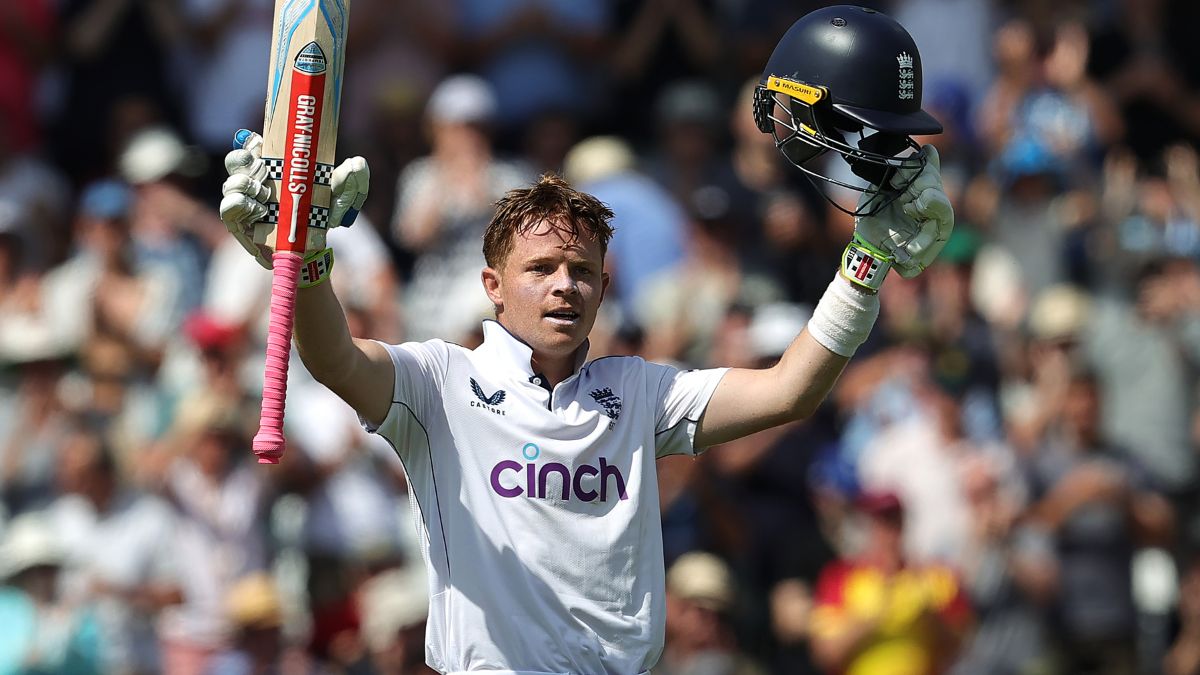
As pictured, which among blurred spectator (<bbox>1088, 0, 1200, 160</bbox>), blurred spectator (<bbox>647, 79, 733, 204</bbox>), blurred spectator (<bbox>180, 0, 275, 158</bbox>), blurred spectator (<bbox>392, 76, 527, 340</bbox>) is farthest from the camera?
blurred spectator (<bbox>1088, 0, 1200, 160</bbox>)

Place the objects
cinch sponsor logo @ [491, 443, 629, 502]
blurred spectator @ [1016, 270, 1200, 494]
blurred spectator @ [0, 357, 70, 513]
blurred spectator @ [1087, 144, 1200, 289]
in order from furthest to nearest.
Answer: blurred spectator @ [1087, 144, 1200, 289], blurred spectator @ [1016, 270, 1200, 494], blurred spectator @ [0, 357, 70, 513], cinch sponsor logo @ [491, 443, 629, 502]

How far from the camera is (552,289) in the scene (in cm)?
610

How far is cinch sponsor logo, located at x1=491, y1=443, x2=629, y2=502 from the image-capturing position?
6000 millimetres

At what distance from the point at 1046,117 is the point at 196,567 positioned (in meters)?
6.31

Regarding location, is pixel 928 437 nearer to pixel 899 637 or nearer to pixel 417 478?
pixel 899 637

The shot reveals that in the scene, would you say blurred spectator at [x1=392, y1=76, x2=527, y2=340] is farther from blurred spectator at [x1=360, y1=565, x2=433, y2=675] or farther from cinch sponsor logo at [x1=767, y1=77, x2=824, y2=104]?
cinch sponsor logo at [x1=767, y1=77, x2=824, y2=104]

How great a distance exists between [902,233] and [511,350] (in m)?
1.25

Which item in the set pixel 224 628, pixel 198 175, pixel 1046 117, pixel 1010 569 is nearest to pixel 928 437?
pixel 1010 569

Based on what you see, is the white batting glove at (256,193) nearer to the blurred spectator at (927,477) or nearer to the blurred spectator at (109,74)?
the blurred spectator at (927,477)

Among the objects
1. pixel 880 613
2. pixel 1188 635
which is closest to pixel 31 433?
pixel 880 613

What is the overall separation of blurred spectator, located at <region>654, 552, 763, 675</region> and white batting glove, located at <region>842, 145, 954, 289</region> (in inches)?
180

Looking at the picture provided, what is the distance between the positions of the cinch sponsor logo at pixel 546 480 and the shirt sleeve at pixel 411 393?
0.29m

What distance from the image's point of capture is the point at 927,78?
13672 mm

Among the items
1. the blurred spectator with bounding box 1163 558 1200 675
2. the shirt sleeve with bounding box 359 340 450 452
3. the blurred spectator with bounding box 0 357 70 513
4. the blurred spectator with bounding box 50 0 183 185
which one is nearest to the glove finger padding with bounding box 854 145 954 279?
the shirt sleeve with bounding box 359 340 450 452
